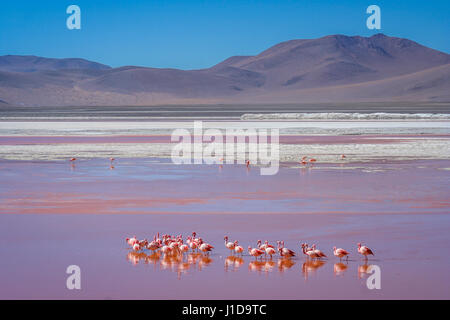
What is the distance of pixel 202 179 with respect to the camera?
1414cm

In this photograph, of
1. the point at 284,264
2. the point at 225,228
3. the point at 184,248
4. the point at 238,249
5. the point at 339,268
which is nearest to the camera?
the point at 339,268

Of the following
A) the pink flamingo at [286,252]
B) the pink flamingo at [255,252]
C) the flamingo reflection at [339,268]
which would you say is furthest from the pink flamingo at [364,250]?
the pink flamingo at [255,252]

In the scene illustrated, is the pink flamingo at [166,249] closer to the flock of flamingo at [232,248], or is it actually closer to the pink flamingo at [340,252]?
the flock of flamingo at [232,248]

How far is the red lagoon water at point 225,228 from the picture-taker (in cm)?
651

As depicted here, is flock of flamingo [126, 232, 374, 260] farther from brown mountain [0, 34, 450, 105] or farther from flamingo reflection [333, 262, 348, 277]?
brown mountain [0, 34, 450, 105]

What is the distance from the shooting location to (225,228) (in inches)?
358

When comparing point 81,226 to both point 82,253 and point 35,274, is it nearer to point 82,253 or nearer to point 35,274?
point 82,253

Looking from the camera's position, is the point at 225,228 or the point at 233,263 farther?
the point at 225,228

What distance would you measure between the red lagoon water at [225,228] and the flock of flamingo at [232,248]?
10cm

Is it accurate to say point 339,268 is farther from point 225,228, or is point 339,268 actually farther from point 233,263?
point 225,228

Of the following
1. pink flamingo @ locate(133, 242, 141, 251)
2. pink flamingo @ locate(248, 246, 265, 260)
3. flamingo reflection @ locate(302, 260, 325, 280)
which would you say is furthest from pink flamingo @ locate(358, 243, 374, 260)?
pink flamingo @ locate(133, 242, 141, 251)

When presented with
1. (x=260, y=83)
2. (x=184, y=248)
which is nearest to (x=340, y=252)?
(x=184, y=248)

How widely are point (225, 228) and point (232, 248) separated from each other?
1.36 metres

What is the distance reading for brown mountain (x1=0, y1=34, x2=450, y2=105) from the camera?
12594 centimetres
